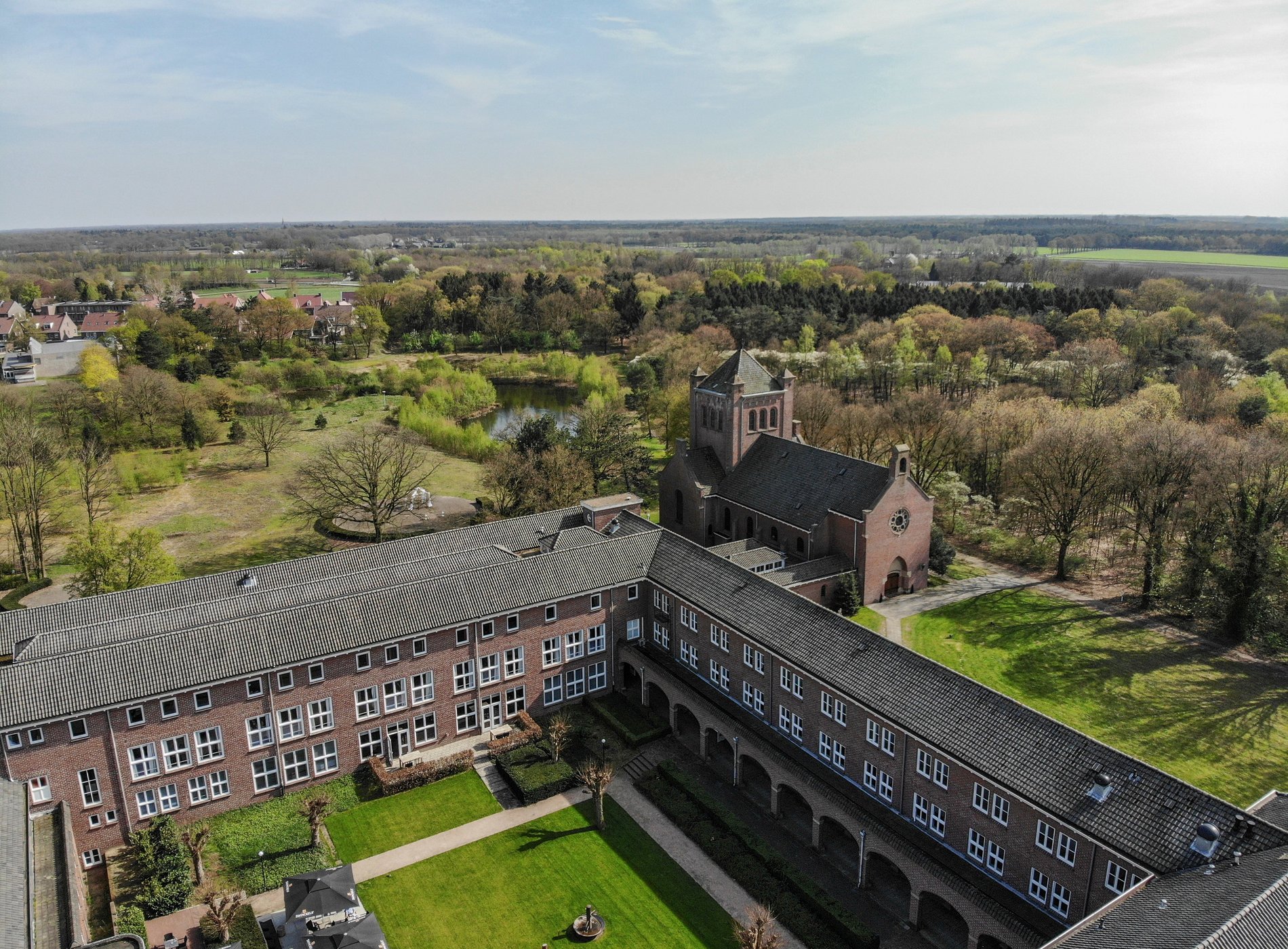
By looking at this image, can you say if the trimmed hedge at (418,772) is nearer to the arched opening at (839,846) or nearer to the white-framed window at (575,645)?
the white-framed window at (575,645)

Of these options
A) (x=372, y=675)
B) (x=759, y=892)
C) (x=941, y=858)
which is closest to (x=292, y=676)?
(x=372, y=675)

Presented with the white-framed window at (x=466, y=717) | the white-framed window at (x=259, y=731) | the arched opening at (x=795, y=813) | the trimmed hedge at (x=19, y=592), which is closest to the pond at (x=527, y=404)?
the trimmed hedge at (x=19, y=592)

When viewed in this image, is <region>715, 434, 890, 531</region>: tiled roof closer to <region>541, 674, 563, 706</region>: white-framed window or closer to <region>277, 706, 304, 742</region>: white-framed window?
<region>541, 674, 563, 706</region>: white-framed window

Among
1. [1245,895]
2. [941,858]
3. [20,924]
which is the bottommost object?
[941,858]

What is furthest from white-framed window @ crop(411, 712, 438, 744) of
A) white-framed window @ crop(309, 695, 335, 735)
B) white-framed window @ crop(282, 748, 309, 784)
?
white-framed window @ crop(282, 748, 309, 784)

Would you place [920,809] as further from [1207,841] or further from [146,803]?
[146,803]

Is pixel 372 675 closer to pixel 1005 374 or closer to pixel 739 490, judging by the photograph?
A: pixel 739 490

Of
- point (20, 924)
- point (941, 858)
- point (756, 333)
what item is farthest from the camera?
point (756, 333)
